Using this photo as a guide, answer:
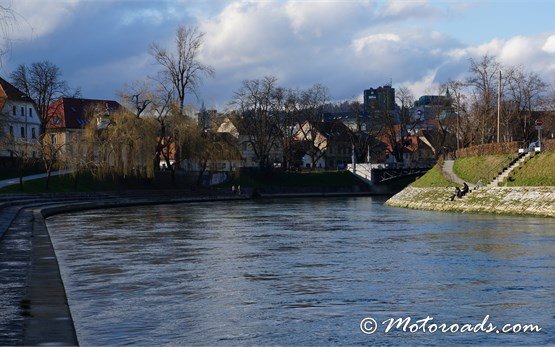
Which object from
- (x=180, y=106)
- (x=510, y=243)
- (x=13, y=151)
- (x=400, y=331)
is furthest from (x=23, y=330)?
(x=180, y=106)

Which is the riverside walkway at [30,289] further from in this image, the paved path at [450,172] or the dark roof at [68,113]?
the dark roof at [68,113]

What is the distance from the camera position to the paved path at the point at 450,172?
7088 centimetres

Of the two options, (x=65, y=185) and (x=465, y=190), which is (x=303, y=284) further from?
(x=65, y=185)

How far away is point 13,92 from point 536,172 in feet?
219

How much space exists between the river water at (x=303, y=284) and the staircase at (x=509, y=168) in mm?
22771

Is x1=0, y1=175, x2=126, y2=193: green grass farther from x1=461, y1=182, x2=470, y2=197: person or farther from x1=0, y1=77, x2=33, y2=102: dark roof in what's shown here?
x1=461, y1=182, x2=470, y2=197: person

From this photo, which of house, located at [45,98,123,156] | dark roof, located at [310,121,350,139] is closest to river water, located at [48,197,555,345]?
house, located at [45,98,123,156]

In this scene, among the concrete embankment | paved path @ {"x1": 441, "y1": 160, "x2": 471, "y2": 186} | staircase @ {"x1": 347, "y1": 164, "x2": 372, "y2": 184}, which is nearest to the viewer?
the concrete embankment

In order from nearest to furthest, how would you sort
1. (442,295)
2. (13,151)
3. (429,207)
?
(442,295) < (429,207) < (13,151)

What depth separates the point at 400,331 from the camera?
15.0 metres

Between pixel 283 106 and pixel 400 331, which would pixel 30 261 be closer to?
pixel 400 331

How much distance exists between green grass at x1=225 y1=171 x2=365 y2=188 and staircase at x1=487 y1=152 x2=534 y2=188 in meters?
48.0

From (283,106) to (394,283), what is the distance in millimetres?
111202

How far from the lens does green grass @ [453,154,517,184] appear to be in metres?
66.4
